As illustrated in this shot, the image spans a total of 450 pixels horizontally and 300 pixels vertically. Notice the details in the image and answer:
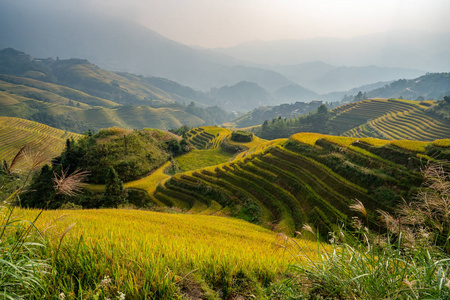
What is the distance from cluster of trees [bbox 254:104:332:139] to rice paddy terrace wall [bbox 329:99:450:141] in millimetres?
6009

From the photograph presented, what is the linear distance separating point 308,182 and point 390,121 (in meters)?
111

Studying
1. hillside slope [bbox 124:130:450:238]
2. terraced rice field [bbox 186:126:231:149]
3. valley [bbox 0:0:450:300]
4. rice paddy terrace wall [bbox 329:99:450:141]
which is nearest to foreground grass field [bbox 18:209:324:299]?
valley [bbox 0:0:450:300]

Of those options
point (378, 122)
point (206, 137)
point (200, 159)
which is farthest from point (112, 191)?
point (378, 122)

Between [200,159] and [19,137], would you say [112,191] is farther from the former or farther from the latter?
[19,137]

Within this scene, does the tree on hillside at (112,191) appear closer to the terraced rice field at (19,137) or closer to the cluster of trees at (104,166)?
the cluster of trees at (104,166)

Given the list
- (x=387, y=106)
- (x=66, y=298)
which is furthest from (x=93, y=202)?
(x=387, y=106)

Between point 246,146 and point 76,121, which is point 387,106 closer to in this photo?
point 246,146

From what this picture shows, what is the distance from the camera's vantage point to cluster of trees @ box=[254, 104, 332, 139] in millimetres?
132125

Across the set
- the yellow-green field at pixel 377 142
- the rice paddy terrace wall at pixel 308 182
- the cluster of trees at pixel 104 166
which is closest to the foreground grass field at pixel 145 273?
the rice paddy terrace wall at pixel 308 182

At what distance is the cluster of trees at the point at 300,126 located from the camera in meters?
132

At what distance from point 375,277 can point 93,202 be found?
36.5 metres

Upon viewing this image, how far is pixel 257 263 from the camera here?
3793 mm

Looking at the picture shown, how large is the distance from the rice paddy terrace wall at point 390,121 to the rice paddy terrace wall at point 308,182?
8186cm

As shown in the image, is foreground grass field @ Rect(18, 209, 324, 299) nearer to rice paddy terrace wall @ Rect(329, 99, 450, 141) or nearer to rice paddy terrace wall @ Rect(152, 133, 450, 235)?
rice paddy terrace wall @ Rect(152, 133, 450, 235)
